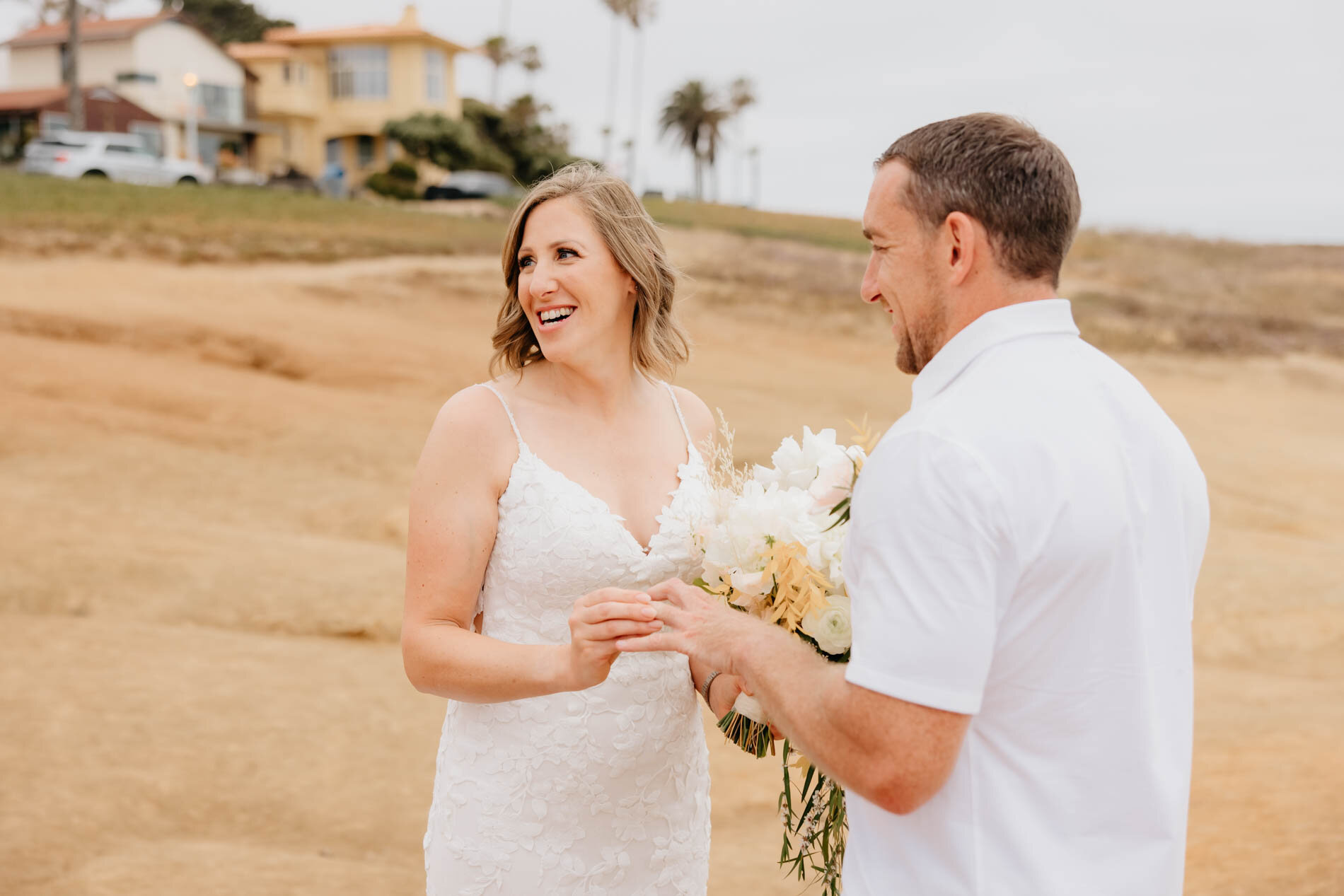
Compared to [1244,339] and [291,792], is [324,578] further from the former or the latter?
[1244,339]

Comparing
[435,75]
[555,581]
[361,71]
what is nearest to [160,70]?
[361,71]

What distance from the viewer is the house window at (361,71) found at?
49875mm

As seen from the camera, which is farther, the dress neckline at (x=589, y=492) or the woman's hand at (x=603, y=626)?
the dress neckline at (x=589, y=492)

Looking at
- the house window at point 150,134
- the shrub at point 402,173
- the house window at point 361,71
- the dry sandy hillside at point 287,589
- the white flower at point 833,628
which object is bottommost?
the dry sandy hillside at point 287,589

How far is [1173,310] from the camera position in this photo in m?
31.7

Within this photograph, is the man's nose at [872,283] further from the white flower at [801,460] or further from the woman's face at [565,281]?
the woman's face at [565,281]

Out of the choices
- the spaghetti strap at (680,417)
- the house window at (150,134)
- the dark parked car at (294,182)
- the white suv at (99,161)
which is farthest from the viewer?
the house window at (150,134)

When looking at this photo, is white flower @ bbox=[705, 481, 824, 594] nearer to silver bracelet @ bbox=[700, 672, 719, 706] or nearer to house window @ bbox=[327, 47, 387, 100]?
silver bracelet @ bbox=[700, 672, 719, 706]

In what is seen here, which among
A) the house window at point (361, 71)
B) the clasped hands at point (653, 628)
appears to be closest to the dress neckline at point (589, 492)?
the clasped hands at point (653, 628)

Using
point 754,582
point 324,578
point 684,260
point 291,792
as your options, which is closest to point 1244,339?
point 684,260

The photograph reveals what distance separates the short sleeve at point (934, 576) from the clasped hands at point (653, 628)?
0.50 metres

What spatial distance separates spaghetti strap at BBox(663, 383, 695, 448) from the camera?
364 cm

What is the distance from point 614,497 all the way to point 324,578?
715 cm

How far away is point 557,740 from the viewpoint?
3189 millimetres
